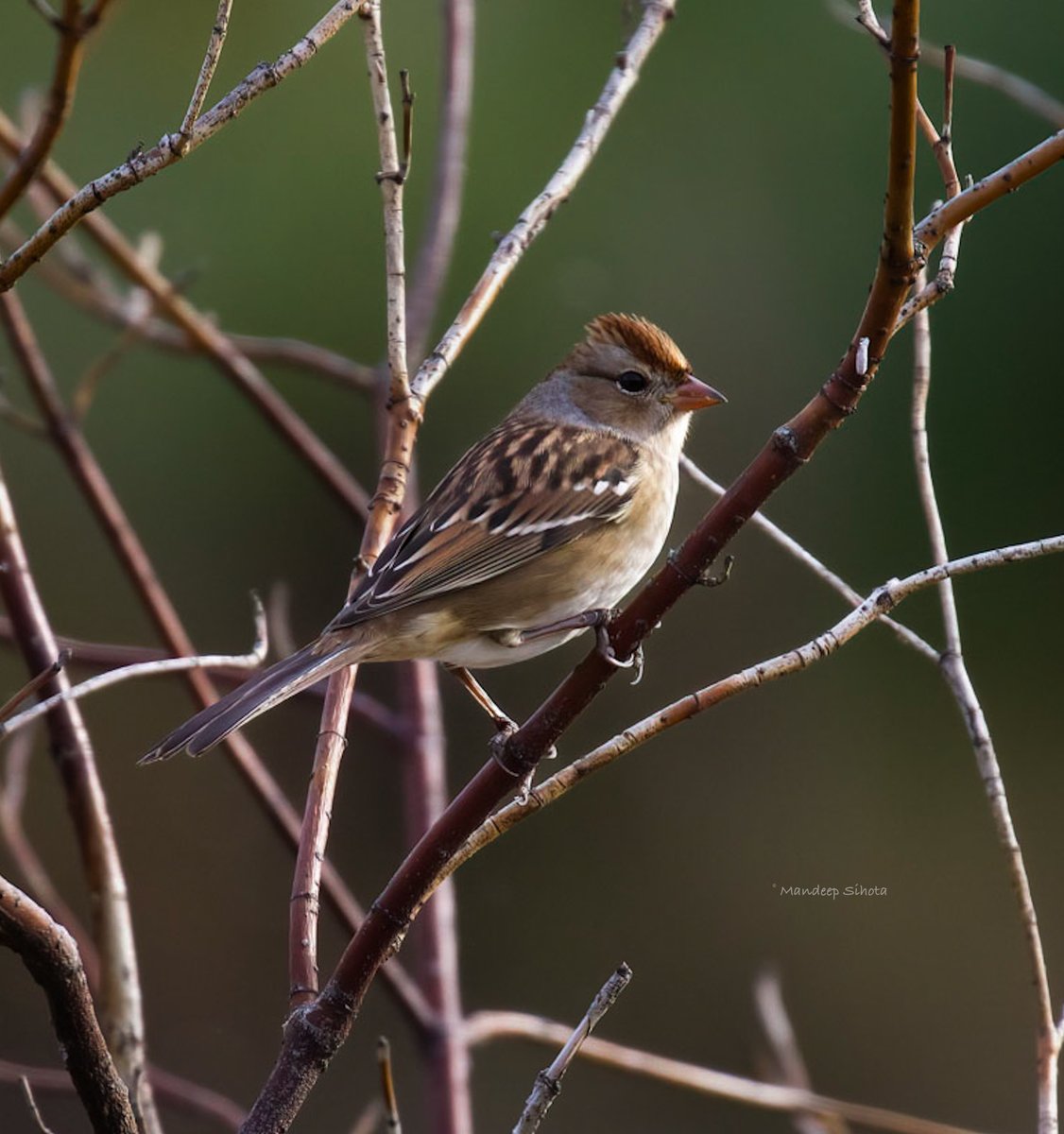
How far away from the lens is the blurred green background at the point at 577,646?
6246 mm

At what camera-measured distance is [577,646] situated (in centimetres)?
601

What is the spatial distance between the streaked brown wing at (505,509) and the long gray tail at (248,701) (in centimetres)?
22

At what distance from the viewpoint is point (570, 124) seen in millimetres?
6688

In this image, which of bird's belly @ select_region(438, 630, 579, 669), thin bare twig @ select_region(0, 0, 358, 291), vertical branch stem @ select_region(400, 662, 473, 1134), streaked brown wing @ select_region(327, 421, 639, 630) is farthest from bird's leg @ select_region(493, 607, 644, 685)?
thin bare twig @ select_region(0, 0, 358, 291)

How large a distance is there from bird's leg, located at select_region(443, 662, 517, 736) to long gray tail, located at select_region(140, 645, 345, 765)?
1.05 feet

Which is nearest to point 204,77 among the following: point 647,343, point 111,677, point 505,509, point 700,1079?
point 111,677

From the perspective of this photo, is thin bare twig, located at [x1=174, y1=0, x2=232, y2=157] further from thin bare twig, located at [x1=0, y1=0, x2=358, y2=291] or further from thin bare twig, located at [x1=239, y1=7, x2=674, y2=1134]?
thin bare twig, located at [x1=239, y1=7, x2=674, y2=1134]

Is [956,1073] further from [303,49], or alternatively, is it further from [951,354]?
[303,49]

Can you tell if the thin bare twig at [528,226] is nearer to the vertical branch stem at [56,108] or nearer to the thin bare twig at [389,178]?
the thin bare twig at [389,178]

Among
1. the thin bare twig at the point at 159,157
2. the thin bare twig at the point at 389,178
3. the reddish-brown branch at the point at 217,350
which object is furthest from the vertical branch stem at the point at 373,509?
the reddish-brown branch at the point at 217,350

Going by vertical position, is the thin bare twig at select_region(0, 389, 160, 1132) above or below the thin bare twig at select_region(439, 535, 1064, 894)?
below

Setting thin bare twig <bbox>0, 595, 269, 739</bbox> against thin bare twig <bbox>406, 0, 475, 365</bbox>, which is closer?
thin bare twig <bbox>0, 595, 269, 739</bbox>

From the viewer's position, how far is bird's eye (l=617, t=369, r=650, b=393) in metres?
3.97

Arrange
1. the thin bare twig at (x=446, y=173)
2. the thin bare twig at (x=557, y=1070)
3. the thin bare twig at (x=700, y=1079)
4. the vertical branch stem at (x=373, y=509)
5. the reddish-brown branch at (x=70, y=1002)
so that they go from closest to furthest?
1. the reddish-brown branch at (x=70, y=1002)
2. the thin bare twig at (x=557, y=1070)
3. the vertical branch stem at (x=373, y=509)
4. the thin bare twig at (x=700, y=1079)
5. the thin bare twig at (x=446, y=173)
